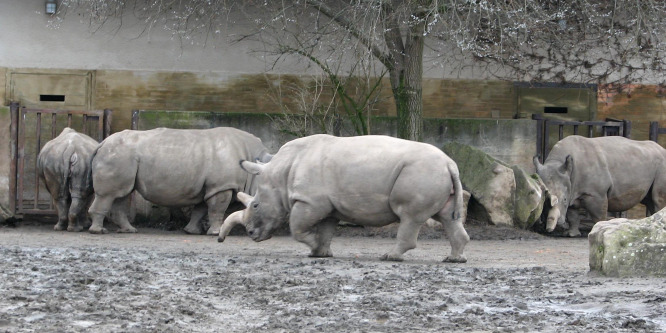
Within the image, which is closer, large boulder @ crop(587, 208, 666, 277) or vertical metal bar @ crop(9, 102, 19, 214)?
large boulder @ crop(587, 208, 666, 277)

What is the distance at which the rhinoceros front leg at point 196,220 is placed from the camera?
1547cm

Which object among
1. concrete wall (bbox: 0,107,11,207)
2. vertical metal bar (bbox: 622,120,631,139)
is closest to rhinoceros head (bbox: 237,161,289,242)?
concrete wall (bbox: 0,107,11,207)

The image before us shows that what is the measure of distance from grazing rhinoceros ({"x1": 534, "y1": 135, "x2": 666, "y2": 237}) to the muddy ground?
4.31m

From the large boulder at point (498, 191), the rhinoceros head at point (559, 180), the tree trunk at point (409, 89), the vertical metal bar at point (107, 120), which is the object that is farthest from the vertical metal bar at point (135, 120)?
the rhinoceros head at point (559, 180)

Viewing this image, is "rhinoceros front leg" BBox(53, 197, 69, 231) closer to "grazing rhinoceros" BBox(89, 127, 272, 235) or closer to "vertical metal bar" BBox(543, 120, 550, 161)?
"grazing rhinoceros" BBox(89, 127, 272, 235)

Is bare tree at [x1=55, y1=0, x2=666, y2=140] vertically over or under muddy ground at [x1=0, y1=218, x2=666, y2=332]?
over

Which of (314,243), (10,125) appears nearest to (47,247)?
(314,243)

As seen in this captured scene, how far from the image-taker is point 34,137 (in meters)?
16.8

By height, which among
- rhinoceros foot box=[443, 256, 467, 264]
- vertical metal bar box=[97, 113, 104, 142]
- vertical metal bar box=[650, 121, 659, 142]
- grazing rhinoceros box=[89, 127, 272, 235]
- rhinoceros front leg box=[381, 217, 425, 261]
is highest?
vertical metal bar box=[650, 121, 659, 142]

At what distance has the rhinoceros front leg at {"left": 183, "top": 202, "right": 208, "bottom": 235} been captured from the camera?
50.8ft

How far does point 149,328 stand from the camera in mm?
6598

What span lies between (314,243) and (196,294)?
3.32m

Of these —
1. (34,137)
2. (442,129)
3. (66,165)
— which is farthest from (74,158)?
(442,129)

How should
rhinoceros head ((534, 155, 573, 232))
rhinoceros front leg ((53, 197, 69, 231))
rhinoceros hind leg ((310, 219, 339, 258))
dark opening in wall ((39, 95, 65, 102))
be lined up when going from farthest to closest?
dark opening in wall ((39, 95, 65, 102)) < rhinoceros head ((534, 155, 573, 232)) < rhinoceros front leg ((53, 197, 69, 231)) < rhinoceros hind leg ((310, 219, 339, 258))
